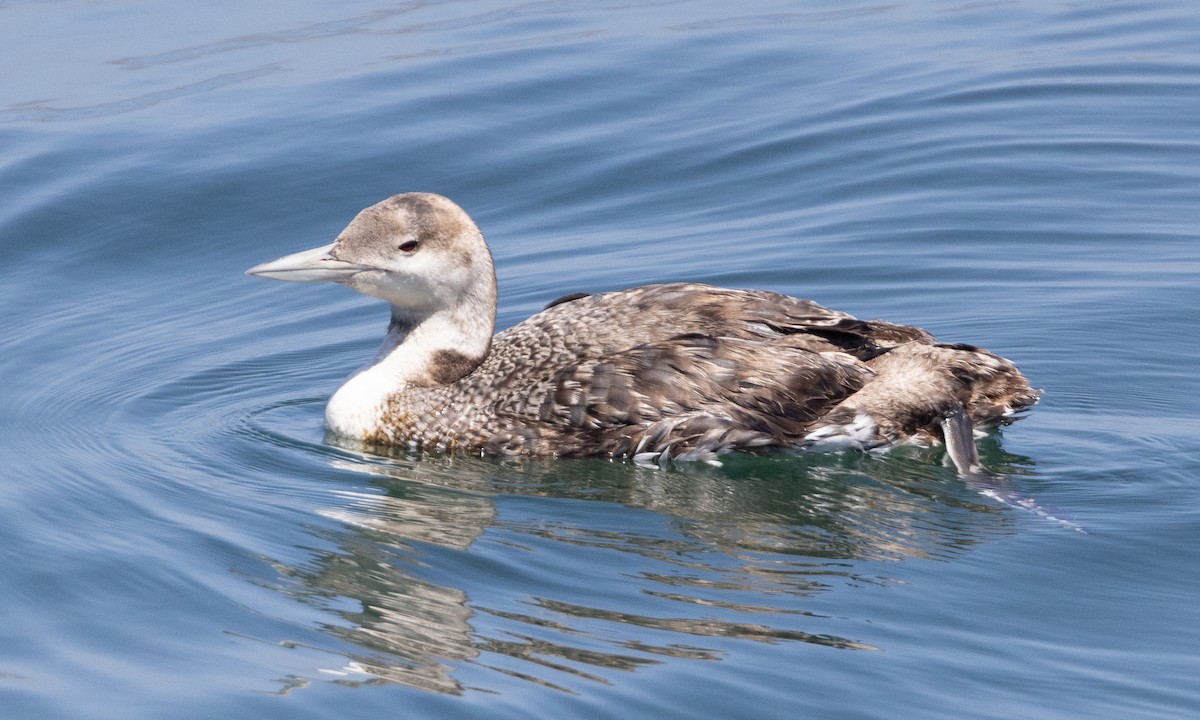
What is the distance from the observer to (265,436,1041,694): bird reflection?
6023mm

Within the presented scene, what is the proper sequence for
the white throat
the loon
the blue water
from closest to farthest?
the blue water
the loon
the white throat

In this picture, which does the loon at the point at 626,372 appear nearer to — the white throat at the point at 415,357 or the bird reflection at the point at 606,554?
the white throat at the point at 415,357

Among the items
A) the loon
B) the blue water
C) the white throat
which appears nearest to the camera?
the blue water

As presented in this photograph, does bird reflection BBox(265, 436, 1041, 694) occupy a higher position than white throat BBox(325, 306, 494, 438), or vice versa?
white throat BBox(325, 306, 494, 438)

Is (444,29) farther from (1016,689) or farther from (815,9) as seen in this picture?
(1016,689)

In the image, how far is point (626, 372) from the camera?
797 cm

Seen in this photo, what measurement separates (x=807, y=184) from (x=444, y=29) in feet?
17.6

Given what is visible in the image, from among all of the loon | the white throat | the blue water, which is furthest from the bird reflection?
the white throat

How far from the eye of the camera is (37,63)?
15.1 m

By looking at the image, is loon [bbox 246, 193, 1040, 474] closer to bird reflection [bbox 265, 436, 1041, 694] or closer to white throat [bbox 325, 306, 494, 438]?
white throat [bbox 325, 306, 494, 438]

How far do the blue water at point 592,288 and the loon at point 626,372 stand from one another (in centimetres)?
18

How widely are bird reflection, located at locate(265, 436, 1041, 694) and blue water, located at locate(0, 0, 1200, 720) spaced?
2 centimetres

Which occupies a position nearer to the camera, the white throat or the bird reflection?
the bird reflection

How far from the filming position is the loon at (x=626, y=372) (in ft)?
25.9
